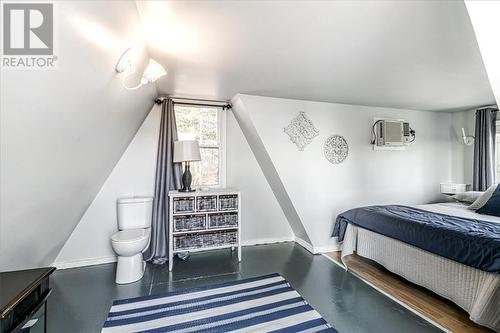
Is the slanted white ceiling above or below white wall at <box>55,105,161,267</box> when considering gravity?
above

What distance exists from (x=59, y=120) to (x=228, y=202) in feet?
6.98

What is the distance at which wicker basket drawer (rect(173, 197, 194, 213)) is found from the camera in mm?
2926

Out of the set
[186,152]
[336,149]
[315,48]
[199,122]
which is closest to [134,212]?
[186,152]

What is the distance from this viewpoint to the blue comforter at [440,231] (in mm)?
1802

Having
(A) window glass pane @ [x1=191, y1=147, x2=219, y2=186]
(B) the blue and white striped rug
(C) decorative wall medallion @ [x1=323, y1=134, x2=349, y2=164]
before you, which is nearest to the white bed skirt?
(C) decorative wall medallion @ [x1=323, y1=134, x2=349, y2=164]

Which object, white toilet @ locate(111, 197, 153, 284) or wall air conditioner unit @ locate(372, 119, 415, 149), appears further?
wall air conditioner unit @ locate(372, 119, 415, 149)

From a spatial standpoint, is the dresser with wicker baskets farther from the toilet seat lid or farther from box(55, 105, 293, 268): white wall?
box(55, 105, 293, 268): white wall

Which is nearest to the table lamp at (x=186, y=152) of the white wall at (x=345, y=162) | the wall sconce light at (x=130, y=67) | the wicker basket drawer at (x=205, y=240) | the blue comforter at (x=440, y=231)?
the wicker basket drawer at (x=205, y=240)

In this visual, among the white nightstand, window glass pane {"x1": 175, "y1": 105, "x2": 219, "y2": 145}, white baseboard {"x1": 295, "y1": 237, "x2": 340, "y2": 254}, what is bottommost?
white baseboard {"x1": 295, "y1": 237, "x2": 340, "y2": 254}

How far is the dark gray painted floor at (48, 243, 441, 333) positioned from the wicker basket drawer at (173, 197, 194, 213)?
2.30ft

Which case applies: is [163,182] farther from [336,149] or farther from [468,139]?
[468,139]

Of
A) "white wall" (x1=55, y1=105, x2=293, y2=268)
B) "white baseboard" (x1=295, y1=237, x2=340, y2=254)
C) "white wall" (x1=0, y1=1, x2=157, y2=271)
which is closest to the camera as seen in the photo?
"white wall" (x1=0, y1=1, x2=157, y2=271)

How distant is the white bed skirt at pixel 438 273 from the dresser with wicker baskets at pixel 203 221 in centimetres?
150

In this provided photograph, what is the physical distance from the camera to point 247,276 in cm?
267
